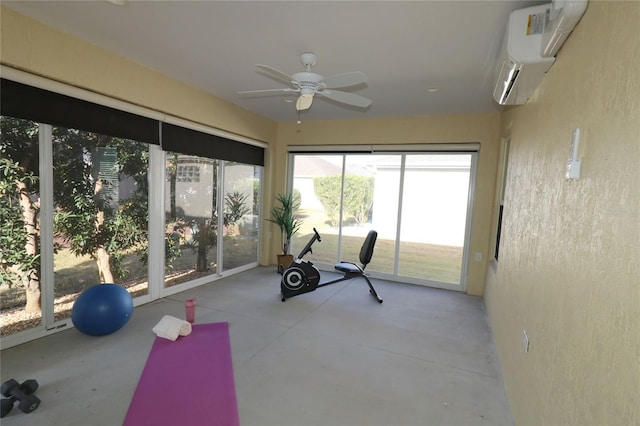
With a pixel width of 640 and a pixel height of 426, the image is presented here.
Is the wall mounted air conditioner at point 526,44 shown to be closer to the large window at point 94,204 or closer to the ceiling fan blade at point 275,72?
the ceiling fan blade at point 275,72

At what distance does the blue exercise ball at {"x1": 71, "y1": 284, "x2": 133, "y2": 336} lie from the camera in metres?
2.64

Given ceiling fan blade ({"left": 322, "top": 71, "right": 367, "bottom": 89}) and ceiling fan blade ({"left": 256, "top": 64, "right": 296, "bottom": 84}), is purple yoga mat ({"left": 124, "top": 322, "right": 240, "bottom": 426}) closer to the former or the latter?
ceiling fan blade ({"left": 256, "top": 64, "right": 296, "bottom": 84})

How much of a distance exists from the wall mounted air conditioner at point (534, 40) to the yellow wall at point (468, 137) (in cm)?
229

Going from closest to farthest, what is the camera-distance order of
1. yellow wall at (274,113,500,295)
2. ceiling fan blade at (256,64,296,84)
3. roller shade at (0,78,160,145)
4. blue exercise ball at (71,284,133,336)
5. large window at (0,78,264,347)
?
ceiling fan blade at (256,64,296,84)
roller shade at (0,78,160,145)
large window at (0,78,264,347)
blue exercise ball at (71,284,133,336)
yellow wall at (274,113,500,295)

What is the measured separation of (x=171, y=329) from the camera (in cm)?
280

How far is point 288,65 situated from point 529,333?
2.84m

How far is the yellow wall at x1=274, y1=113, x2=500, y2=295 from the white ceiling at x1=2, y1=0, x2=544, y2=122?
908 millimetres

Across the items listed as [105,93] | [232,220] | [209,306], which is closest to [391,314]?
[209,306]

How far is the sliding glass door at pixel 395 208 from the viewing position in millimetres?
4699

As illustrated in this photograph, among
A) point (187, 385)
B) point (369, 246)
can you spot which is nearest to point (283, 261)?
point (369, 246)

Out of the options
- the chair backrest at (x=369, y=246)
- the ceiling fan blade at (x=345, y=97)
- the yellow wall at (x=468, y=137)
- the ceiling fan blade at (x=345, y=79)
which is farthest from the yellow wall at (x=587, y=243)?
the yellow wall at (x=468, y=137)

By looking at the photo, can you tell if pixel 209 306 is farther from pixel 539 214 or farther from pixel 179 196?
pixel 539 214

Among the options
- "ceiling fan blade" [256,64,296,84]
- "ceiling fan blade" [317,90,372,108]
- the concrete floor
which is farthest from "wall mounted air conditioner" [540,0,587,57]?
the concrete floor

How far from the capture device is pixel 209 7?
2.09 metres
